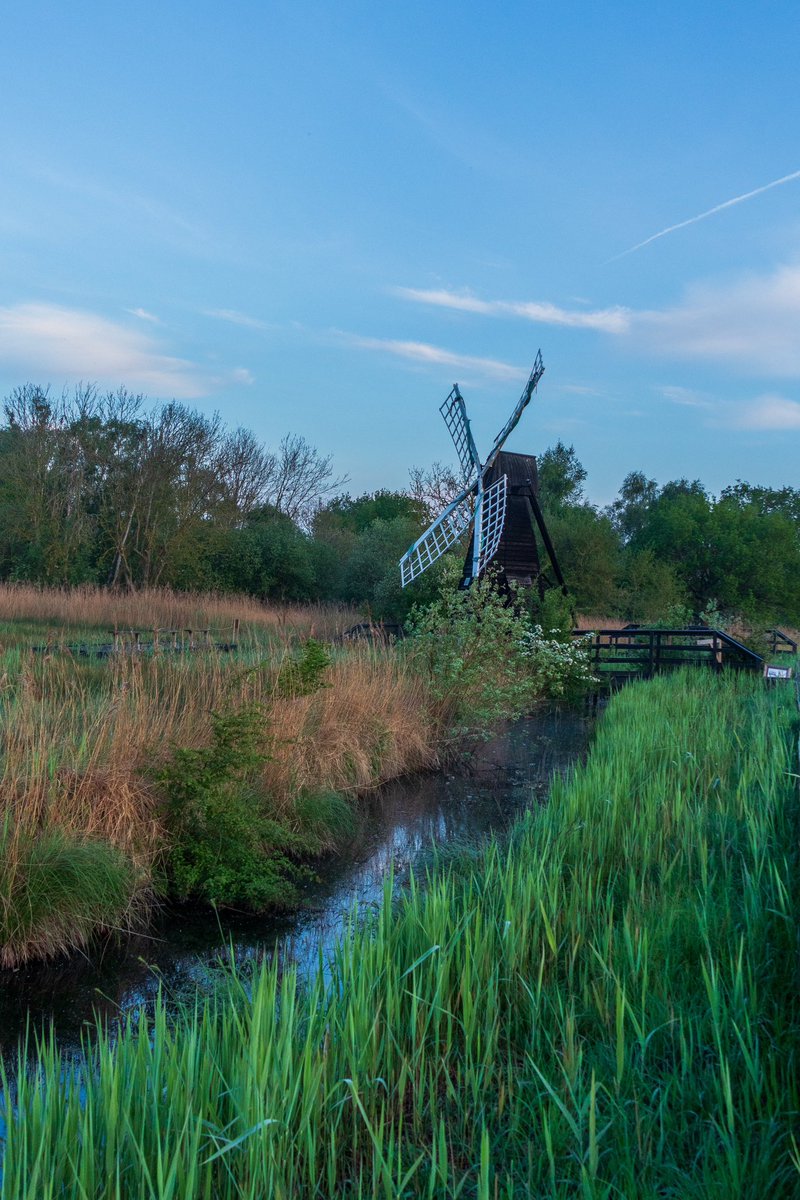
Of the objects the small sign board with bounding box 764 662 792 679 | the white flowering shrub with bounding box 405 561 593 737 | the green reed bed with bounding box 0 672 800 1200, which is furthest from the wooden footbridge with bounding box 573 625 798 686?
the green reed bed with bounding box 0 672 800 1200

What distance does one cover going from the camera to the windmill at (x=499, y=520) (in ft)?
70.9

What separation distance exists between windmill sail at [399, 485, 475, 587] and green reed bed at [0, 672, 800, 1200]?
58.9ft

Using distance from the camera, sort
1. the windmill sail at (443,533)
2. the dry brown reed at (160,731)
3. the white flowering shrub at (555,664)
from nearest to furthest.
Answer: the dry brown reed at (160,731)
the white flowering shrub at (555,664)
the windmill sail at (443,533)

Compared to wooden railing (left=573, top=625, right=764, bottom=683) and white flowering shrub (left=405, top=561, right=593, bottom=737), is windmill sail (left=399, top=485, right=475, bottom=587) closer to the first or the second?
wooden railing (left=573, top=625, right=764, bottom=683)

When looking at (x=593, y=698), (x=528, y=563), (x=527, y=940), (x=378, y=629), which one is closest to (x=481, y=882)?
(x=527, y=940)

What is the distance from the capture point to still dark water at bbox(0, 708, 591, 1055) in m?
4.53

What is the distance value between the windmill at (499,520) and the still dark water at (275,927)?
12.0 metres

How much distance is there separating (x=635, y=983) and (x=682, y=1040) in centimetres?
47

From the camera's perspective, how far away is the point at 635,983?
299 centimetres

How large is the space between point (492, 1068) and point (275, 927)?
303cm

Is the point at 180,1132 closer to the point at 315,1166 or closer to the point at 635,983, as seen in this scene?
the point at 315,1166

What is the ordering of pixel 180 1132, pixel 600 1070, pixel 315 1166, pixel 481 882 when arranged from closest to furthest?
pixel 180 1132, pixel 315 1166, pixel 600 1070, pixel 481 882

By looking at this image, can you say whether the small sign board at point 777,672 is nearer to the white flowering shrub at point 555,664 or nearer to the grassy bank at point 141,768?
the white flowering shrub at point 555,664

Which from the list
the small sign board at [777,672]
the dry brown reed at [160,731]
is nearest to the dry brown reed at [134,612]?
the dry brown reed at [160,731]
